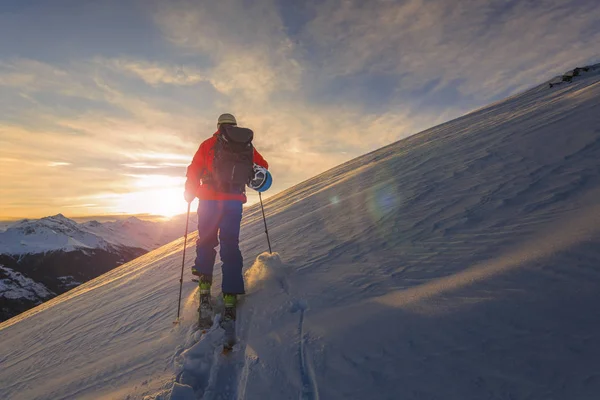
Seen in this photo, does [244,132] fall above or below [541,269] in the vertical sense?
above

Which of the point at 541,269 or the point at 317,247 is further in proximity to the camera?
the point at 317,247

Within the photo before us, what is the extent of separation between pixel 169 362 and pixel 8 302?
824 ft

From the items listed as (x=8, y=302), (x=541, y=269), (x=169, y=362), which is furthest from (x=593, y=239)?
(x=8, y=302)

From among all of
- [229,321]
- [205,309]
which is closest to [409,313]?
[229,321]

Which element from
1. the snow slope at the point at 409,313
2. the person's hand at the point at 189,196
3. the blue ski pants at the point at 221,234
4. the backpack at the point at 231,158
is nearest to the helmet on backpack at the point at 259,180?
the backpack at the point at 231,158

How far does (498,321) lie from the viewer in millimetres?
2418

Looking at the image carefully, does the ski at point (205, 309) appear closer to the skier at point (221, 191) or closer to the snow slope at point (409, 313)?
the skier at point (221, 191)

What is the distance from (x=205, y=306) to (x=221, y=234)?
1.00 m

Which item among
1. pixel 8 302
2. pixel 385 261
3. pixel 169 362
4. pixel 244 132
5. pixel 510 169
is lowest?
pixel 8 302

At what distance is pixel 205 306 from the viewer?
4086 mm

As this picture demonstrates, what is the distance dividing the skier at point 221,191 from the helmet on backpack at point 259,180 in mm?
122

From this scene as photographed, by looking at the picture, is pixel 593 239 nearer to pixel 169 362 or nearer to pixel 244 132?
pixel 244 132

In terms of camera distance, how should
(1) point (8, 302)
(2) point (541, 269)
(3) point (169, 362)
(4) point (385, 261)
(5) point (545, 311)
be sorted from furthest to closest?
(1) point (8, 302), (4) point (385, 261), (3) point (169, 362), (2) point (541, 269), (5) point (545, 311)

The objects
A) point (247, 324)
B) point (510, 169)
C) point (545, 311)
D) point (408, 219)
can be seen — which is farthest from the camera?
point (510, 169)
